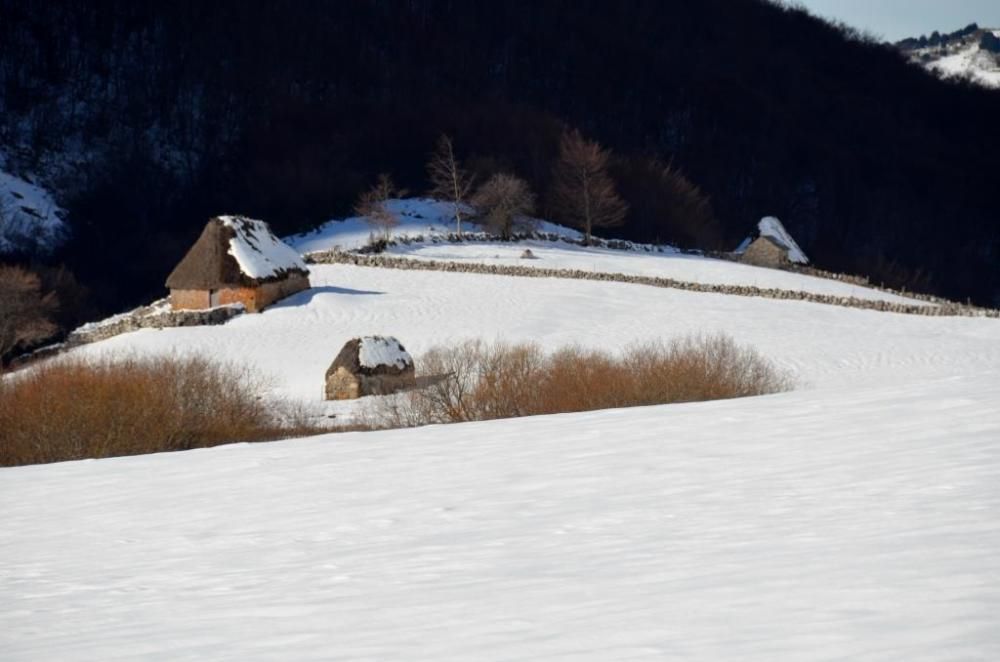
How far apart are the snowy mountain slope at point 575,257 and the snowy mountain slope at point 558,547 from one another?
29453 millimetres

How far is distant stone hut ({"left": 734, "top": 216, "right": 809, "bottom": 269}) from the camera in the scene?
53750mm

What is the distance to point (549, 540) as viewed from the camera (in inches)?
297

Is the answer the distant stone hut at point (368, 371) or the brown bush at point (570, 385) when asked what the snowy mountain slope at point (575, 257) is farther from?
the brown bush at point (570, 385)

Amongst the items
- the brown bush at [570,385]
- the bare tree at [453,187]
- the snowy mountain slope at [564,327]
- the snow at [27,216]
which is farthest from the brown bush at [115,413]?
the snow at [27,216]

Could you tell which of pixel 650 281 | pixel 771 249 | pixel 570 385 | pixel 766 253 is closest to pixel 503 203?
pixel 766 253

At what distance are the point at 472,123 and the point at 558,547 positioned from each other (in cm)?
7835

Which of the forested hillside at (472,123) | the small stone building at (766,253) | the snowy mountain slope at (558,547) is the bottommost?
the snowy mountain slope at (558,547)

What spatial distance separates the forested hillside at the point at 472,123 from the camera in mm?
76812

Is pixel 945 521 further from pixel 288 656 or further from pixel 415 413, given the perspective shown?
pixel 415 413

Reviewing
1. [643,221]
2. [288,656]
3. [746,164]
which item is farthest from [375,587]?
[746,164]

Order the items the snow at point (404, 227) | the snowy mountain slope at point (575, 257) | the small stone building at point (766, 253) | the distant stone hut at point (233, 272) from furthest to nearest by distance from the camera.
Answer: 1. the small stone building at point (766, 253)
2. the snow at point (404, 227)
3. the snowy mountain slope at point (575, 257)
4. the distant stone hut at point (233, 272)

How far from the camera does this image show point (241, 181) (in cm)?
8162

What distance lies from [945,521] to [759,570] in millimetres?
1286

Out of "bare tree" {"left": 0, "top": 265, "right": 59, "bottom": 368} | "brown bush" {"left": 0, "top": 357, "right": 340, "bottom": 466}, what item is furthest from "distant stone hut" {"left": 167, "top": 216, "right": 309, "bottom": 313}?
"brown bush" {"left": 0, "top": 357, "right": 340, "bottom": 466}
